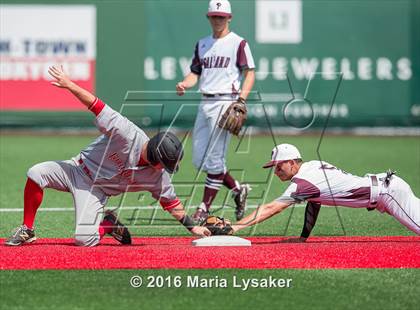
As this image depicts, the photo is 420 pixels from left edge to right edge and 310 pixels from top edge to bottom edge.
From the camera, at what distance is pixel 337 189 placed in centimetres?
802

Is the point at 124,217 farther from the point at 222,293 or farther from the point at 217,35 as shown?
the point at 222,293

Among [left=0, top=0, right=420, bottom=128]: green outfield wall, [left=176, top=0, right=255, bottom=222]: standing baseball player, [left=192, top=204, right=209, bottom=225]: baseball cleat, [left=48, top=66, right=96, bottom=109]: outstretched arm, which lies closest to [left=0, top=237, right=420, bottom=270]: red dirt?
[left=48, top=66, right=96, bottom=109]: outstretched arm

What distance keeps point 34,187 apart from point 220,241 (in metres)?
1.51

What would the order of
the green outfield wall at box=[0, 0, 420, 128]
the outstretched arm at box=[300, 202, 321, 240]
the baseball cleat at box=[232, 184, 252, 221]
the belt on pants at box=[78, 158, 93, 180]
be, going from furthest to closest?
the green outfield wall at box=[0, 0, 420, 128]
the baseball cleat at box=[232, 184, 252, 221]
the outstretched arm at box=[300, 202, 321, 240]
the belt on pants at box=[78, 158, 93, 180]

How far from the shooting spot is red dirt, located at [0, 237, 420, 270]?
686cm

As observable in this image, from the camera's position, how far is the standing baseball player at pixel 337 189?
26.0ft

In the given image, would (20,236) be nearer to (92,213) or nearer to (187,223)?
(92,213)

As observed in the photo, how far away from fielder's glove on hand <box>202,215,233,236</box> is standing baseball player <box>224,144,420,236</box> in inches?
1.0

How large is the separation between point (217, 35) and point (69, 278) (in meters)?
4.43

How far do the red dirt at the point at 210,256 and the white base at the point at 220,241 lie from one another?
9 cm

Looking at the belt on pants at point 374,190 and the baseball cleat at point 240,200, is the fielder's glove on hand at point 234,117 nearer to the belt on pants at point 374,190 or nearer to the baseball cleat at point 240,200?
the baseball cleat at point 240,200

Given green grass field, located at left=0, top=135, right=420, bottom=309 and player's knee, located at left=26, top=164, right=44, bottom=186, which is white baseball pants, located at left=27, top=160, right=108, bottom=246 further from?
green grass field, located at left=0, top=135, right=420, bottom=309

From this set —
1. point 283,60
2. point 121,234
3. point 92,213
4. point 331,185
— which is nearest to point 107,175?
point 92,213

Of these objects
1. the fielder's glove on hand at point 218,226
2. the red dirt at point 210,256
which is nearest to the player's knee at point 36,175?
the red dirt at point 210,256
